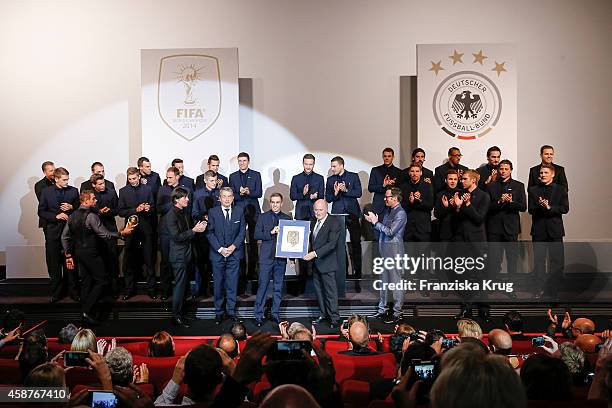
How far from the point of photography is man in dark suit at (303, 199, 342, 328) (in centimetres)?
798

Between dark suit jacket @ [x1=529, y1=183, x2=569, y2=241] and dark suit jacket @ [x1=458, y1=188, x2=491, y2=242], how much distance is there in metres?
0.74

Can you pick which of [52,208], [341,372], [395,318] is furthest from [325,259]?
[52,208]

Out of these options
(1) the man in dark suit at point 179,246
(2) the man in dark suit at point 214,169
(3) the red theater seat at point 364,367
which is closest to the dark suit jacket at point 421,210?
(2) the man in dark suit at point 214,169

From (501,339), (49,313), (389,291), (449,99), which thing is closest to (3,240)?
(49,313)

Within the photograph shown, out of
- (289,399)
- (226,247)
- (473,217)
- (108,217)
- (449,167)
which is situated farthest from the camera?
(449,167)

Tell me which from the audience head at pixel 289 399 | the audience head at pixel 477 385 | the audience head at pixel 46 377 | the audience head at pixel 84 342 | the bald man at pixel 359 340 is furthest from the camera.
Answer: the bald man at pixel 359 340

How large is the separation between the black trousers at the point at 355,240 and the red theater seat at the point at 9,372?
5437 millimetres

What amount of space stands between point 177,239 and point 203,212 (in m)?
0.89

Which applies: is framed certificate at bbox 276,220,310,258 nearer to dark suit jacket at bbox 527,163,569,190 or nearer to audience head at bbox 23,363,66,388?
dark suit jacket at bbox 527,163,569,190

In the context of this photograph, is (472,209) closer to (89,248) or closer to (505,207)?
(505,207)

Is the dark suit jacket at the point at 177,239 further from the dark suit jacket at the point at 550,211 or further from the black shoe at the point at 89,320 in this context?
the dark suit jacket at the point at 550,211

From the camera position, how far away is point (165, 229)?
8773 millimetres

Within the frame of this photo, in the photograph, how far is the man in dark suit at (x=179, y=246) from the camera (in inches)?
316

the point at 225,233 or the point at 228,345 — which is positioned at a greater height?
the point at 225,233
